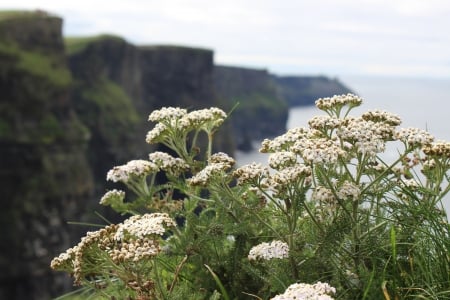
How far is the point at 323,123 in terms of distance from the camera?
459cm

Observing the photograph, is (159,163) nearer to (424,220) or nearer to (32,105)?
(424,220)

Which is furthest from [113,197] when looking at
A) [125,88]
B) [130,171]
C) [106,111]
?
[125,88]

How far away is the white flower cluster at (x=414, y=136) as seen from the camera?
440cm

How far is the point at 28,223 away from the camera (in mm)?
61156

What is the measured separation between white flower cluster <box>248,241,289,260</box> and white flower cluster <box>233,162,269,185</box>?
47cm

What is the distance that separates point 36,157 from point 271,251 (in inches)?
2510

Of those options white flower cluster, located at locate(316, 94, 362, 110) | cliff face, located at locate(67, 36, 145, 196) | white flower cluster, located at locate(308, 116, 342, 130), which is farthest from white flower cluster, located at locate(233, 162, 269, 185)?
cliff face, located at locate(67, 36, 145, 196)

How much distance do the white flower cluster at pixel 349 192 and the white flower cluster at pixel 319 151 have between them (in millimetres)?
226

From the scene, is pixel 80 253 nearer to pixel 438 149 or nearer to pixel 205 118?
pixel 205 118

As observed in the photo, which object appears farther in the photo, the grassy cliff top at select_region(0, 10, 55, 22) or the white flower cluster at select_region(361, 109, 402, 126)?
the grassy cliff top at select_region(0, 10, 55, 22)

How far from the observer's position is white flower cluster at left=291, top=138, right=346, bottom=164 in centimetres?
397

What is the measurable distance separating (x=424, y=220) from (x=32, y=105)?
66249 mm

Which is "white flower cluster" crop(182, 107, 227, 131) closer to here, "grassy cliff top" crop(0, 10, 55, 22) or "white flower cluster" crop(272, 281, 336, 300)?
"white flower cluster" crop(272, 281, 336, 300)

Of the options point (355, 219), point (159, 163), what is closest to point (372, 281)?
point (355, 219)
